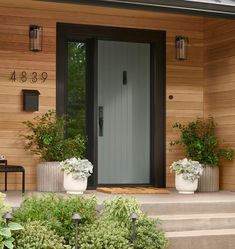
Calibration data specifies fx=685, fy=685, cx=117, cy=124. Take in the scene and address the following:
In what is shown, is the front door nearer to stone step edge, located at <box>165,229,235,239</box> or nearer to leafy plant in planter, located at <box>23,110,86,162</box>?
leafy plant in planter, located at <box>23,110,86,162</box>

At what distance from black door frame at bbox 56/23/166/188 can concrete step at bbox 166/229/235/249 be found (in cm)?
302

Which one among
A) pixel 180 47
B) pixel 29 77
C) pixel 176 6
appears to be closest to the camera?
pixel 176 6

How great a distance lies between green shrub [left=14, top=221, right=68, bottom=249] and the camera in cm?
593

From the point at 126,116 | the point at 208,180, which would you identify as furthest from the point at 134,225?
the point at 126,116

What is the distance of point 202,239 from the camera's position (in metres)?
7.03

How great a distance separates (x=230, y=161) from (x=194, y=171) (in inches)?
34.3

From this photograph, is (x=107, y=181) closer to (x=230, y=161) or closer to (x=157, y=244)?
(x=230, y=161)

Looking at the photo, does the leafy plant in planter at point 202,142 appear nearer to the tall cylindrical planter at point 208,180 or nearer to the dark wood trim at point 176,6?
the tall cylindrical planter at point 208,180

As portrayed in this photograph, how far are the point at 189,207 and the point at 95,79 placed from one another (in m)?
2.94

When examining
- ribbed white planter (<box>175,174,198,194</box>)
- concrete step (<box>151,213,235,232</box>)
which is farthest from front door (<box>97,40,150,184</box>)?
concrete step (<box>151,213,235,232</box>)

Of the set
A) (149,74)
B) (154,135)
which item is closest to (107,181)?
(154,135)

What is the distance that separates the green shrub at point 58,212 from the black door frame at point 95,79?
3.26 metres

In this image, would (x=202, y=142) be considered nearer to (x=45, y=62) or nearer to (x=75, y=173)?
(x=75, y=173)

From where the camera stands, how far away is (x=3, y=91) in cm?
953
